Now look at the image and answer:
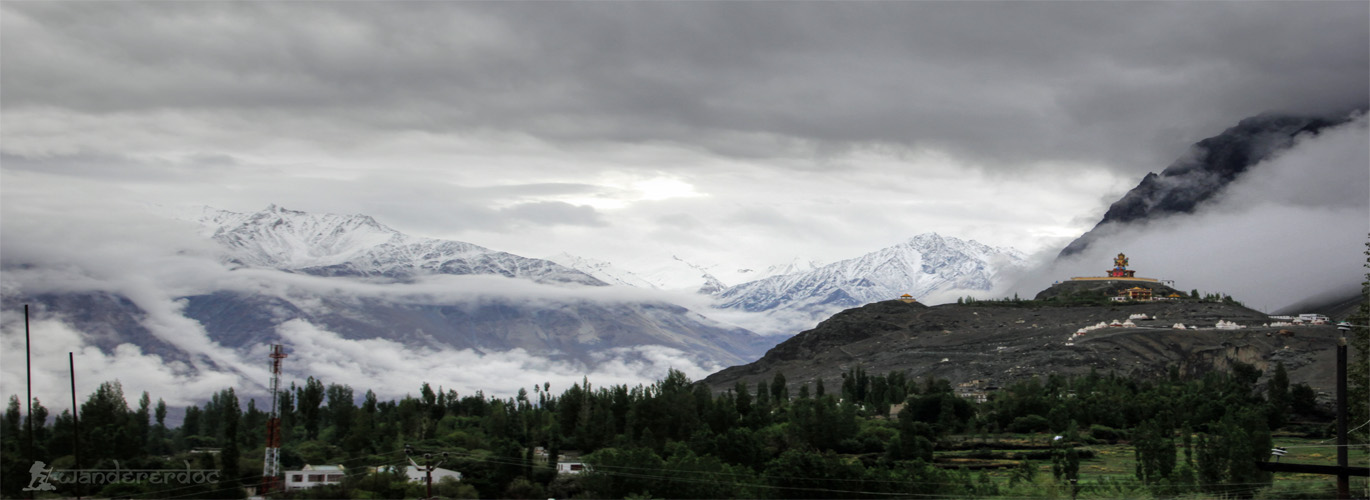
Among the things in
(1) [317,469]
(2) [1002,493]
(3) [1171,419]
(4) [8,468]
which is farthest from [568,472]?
(3) [1171,419]

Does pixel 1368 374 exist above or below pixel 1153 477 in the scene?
above

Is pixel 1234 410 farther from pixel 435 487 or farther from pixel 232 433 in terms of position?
pixel 232 433

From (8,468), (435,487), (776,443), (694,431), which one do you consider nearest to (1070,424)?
(776,443)

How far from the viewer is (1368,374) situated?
9338 centimetres

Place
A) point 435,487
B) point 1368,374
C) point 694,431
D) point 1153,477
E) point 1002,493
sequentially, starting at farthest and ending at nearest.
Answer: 1. point 694,431
2. point 435,487
3. point 1153,477
4. point 1002,493
5. point 1368,374

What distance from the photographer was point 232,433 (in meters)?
179

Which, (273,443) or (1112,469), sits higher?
(273,443)

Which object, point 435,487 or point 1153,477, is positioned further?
point 435,487

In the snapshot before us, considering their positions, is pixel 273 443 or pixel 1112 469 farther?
pixel 1112 469

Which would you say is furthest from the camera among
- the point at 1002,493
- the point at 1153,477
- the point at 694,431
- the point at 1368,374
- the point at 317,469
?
the point at 694,431

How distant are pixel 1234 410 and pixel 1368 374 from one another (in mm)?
109134

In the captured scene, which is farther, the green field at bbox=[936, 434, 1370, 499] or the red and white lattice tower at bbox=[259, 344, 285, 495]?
the red and white lattice tower at bbox=[259, 344, 285, 495]

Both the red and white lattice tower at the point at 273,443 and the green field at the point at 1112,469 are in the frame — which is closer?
the green field at the point at 1112,469

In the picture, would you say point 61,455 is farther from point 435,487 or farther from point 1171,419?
point 1171,419
